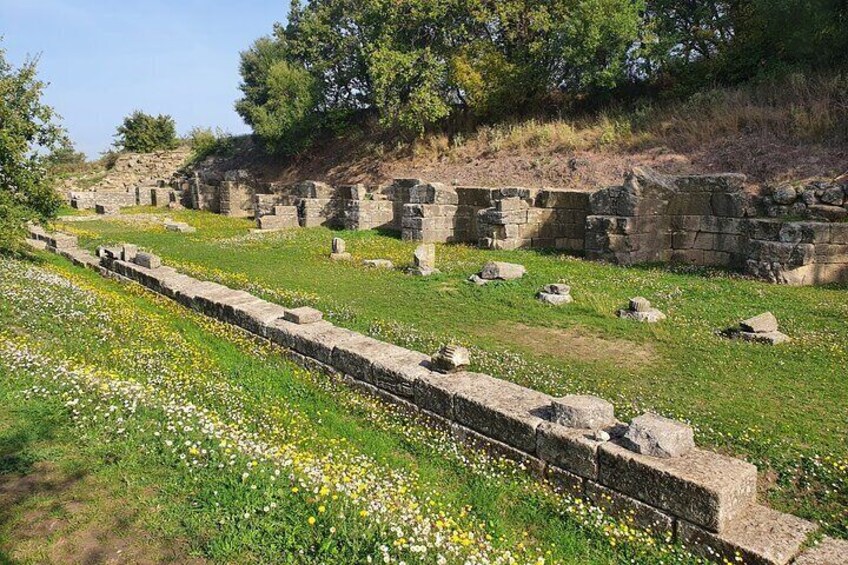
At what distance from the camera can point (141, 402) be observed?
256 inches

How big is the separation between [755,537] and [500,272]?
9956 millimetres

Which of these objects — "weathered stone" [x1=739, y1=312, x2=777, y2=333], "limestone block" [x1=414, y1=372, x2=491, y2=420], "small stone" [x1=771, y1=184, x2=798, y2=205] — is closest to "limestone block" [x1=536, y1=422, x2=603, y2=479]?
"limestone block" [x1=414, y1=372, x2=491, y2=420]

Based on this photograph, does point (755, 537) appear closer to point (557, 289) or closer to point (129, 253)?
point (557, 289)

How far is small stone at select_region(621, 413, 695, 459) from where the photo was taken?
5281 mm

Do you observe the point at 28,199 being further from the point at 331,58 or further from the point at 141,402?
the point at 331,58

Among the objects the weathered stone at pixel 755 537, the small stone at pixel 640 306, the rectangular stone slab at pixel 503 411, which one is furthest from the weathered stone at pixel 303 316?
the weathered stone at pixel 755 537

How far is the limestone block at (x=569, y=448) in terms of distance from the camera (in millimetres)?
5582

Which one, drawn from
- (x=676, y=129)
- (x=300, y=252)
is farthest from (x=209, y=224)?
(x=676, y=129)

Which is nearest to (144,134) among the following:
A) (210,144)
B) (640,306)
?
(210,144)

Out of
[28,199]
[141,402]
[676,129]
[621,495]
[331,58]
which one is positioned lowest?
[621,495]

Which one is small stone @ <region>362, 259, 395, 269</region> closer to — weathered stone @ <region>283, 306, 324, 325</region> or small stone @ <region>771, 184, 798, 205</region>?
weathered stone @ <region>283, 306, 324, 325</region>

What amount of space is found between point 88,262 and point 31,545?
15586 mm

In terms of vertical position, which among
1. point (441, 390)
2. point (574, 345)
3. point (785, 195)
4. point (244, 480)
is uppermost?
point (785, 195)

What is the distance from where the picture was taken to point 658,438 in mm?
5312
